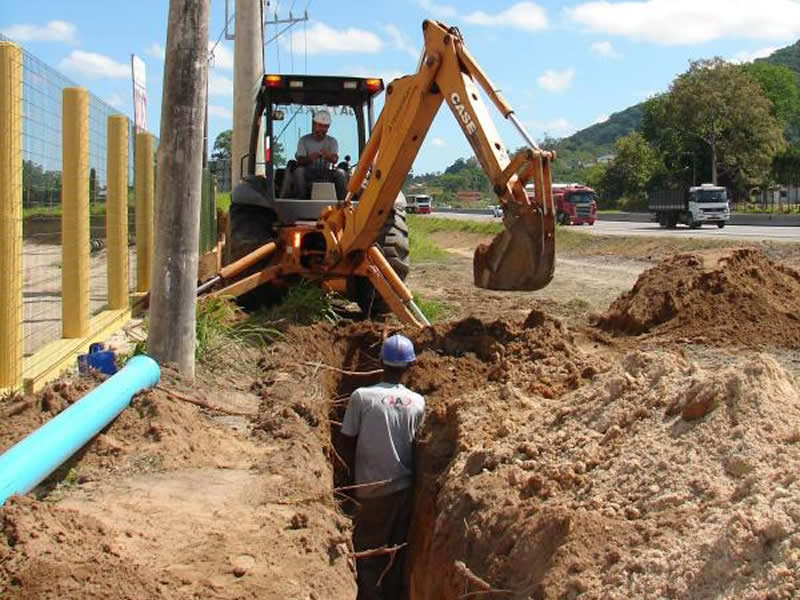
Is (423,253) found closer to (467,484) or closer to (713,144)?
(467,484)

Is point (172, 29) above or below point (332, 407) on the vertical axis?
above

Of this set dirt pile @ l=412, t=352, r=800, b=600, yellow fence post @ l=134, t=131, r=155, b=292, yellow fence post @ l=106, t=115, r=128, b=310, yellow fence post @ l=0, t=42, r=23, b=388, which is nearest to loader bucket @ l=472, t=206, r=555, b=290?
dirt pile @ l=412, t=352, r=800, b=600

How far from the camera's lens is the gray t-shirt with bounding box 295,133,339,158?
11.1 m

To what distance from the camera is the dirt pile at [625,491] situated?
159 inches

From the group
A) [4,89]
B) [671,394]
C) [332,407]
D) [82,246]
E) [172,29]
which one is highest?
[172,29]

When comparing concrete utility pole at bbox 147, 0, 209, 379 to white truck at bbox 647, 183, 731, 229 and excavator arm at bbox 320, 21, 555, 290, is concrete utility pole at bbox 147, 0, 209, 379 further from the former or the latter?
white truck at bbox 647, 183, 731, 229

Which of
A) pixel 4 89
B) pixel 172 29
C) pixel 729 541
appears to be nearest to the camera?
pixel 729 541

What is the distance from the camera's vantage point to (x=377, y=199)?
9688 mm

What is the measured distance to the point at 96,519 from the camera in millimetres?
4441

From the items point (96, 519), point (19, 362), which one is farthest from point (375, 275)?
point (96, 519)

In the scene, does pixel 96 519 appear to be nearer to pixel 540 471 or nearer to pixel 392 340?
pixel 540 471

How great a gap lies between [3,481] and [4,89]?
3022 millimetres

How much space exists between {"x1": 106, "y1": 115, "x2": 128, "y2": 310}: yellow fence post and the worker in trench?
14.2 feet

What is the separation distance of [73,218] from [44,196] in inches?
26.3
